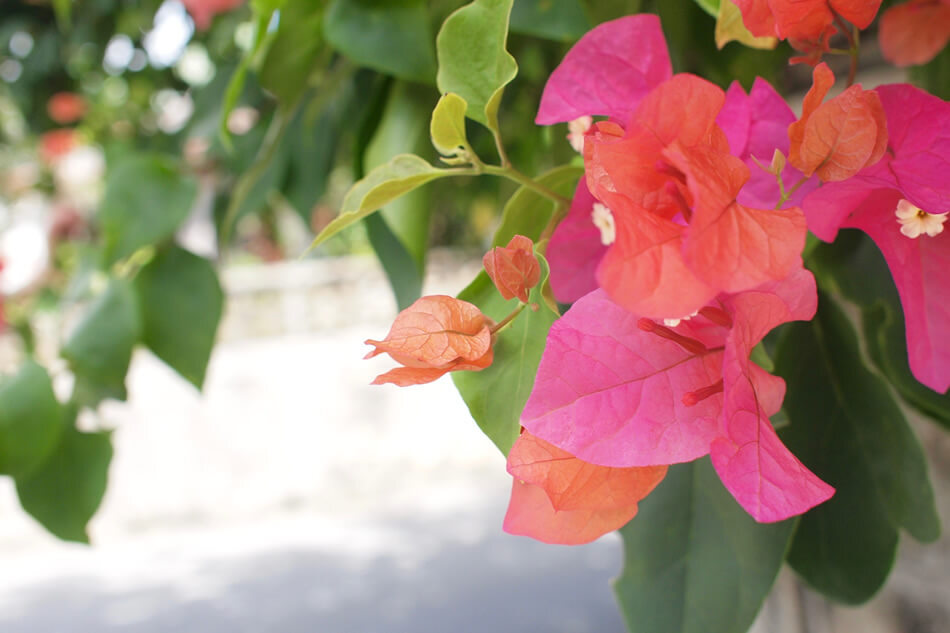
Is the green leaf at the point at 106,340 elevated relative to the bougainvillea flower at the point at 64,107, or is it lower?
elevated

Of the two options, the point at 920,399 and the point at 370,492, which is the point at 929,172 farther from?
the point at 370,492

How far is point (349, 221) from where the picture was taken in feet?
0.43

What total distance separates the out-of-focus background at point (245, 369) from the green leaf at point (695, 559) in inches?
3.2

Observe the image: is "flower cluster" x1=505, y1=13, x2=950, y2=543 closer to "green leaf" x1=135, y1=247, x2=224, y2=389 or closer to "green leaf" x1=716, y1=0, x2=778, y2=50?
"green leaf" x1=716, y1=0, x2=778, y2=50

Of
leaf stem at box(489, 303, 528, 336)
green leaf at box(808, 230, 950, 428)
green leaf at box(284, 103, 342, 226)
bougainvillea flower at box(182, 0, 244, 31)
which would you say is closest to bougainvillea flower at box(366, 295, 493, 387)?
leaf stem at box(489, 303, 528, 336)

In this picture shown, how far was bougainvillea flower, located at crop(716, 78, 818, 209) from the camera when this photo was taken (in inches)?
4.8

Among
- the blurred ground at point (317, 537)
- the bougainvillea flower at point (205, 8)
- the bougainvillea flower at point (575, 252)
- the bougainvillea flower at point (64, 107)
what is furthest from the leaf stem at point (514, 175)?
the bougainvillea flower at point (64, 107)

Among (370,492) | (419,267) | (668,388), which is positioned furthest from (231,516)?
(668,388)

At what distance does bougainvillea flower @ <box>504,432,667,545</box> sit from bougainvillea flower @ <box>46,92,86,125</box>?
0.65m

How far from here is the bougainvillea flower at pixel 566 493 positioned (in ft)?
0.35

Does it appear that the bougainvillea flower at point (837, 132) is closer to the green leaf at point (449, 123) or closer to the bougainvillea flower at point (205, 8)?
the green leaf at point (449, 123)

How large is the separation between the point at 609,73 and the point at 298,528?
752 millimetres

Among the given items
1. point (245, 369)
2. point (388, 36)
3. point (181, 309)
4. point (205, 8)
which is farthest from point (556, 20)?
point (245, 369)

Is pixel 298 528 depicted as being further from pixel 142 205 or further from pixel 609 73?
pixel 609 73
